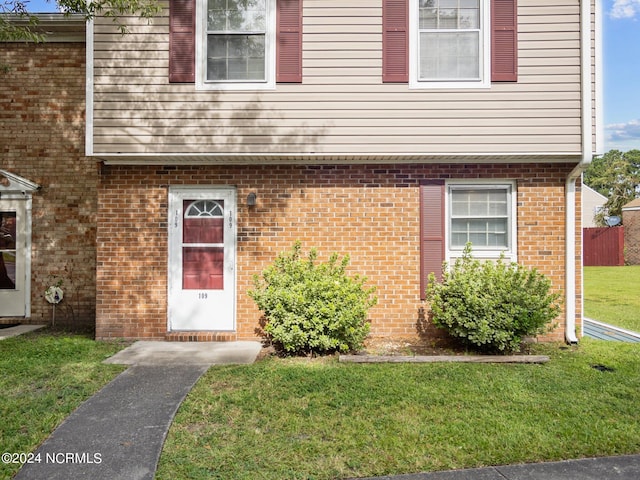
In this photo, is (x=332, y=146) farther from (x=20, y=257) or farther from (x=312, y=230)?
(x=20, y=257)

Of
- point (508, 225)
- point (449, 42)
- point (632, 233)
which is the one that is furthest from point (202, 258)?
point (632, 233)

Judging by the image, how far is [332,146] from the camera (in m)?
6.07

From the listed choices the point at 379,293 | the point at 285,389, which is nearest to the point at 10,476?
the point at 285,389

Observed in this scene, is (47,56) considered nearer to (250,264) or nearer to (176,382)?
(250,264)

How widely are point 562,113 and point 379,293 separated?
3.61 metres

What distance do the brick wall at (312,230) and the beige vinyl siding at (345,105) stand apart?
1.57ft

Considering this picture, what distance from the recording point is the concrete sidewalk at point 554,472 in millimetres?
2906

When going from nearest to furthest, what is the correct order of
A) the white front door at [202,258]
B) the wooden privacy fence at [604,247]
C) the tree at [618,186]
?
the white front door at [202,258], the wooden privacy fence at [604,247], the tree at [618,186]

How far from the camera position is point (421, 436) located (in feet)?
11.2

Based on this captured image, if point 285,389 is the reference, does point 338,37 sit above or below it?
above

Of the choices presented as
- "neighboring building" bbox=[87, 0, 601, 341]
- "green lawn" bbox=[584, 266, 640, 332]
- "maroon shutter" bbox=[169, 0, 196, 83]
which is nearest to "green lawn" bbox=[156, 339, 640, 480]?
"neighboring building" bbox=[87, 0, 601, 341]

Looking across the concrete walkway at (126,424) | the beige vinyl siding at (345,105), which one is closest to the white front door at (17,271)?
the beige vinyl siding at (345,105)

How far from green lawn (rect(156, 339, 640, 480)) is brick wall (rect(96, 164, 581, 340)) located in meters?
1.63

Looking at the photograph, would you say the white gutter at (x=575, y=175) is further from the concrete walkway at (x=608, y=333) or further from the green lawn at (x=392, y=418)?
the green lawn at (x=392, y=418)
